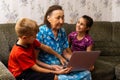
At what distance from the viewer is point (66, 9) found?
335cm

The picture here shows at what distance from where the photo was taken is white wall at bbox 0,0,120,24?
9.73ft

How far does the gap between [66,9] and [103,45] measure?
673 mm

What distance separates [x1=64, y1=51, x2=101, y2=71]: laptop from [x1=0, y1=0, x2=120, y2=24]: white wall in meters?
1.13

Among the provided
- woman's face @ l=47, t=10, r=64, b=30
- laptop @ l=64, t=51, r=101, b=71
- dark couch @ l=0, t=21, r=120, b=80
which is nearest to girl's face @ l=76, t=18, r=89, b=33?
Answer: dark couch @ l=0, t=21, r=120, b=80

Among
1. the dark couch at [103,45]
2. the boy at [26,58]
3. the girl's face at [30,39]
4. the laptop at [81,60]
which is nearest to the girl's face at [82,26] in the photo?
the dark couch at [103,45]

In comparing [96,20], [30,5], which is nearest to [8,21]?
[30,5]

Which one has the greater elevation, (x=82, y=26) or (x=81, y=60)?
(x=82, y=26)

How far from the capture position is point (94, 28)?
3.28 metres

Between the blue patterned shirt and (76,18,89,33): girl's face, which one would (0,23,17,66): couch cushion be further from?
(76,18,89,33): girl's face

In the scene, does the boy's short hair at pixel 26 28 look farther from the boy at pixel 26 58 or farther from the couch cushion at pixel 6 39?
the couch cushion at pixel 6 39

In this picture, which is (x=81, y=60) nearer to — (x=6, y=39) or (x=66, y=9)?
(x=6, y=39)

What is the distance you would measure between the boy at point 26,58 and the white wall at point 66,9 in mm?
934

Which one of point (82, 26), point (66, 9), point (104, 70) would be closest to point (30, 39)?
point (82, 26)

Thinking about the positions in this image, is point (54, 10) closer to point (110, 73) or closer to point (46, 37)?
point (46, 37)
